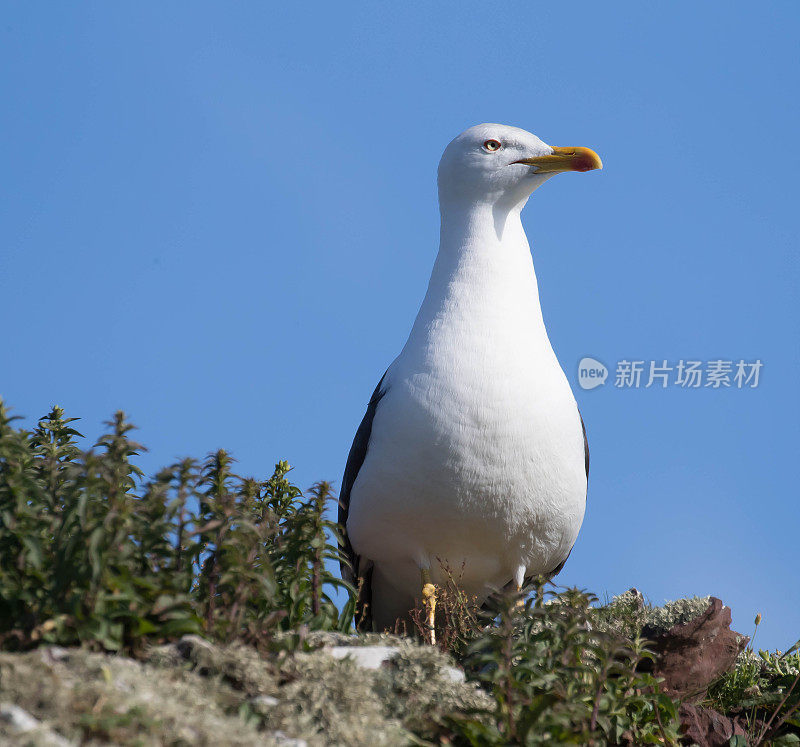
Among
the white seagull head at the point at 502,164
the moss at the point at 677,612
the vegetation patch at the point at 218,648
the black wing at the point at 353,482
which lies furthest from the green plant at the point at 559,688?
the white seagull head at the point at 502,164

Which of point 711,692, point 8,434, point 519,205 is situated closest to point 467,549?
point 711,692

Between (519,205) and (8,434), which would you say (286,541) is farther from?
(519,205)

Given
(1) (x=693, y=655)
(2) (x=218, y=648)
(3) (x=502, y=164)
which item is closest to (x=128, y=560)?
(2) (x=218, y=648)

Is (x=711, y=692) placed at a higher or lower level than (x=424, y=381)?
lower

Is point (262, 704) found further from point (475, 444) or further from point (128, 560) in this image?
point (475, 444)

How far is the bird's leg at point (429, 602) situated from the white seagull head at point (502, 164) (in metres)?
2.90

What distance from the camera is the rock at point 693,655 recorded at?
19.1 ft

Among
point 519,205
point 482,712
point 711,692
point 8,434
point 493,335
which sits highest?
point 519,205

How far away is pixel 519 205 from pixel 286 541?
3.82 meters

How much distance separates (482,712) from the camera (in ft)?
12.3

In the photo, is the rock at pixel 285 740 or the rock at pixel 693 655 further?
the rock at pixel 693 655

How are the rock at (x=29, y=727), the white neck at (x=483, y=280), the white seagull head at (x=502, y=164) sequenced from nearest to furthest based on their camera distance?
1. the rock at (x=29, y=727)
2. the white neck at (x=483, y=280)
3. the white seagull head at (x=502, y=164)

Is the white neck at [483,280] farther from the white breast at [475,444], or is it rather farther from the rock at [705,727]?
the rock at [705,727]

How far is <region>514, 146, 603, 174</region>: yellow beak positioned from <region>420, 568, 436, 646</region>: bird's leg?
3.25m
